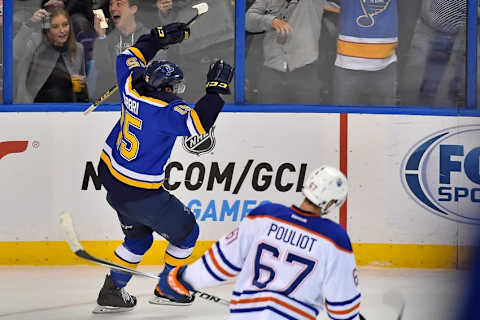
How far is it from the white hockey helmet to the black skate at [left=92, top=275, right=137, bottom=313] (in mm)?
2146

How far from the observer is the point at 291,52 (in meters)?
5.80

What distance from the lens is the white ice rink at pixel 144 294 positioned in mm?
4633

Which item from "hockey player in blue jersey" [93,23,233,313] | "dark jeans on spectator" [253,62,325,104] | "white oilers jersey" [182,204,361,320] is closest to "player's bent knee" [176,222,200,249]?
"hockey player in blue jersey" [93,23,233,313]

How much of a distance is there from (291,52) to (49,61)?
149cm

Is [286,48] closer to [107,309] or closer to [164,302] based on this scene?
[164,302]

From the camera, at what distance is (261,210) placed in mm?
2764

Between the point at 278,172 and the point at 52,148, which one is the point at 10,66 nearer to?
the point at 52,148

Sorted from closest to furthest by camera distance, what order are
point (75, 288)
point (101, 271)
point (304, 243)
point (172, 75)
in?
point (304, 243) < point (172, 75) < point (75, 288) < point (101, 271)

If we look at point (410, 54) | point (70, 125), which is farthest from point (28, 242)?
point (410, 54)

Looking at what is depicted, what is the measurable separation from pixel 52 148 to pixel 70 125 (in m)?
0.17

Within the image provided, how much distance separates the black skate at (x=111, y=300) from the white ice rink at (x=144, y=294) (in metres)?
0.05

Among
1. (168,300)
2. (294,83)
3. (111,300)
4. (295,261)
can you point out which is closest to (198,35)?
(294,83)

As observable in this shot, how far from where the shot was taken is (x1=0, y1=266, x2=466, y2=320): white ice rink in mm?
4633

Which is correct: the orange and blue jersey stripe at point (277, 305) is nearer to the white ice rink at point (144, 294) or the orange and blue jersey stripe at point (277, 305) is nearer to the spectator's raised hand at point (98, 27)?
the white ice rink at point (144, 294)
